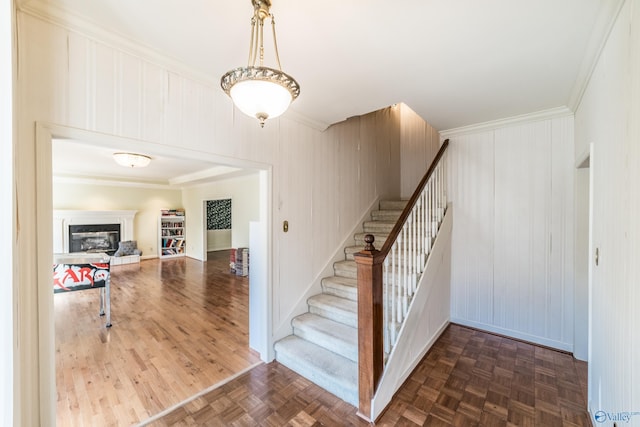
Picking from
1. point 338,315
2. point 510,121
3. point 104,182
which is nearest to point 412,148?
point 510,121

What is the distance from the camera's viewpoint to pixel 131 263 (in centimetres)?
766

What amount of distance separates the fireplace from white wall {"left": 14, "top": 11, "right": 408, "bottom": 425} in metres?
7.48

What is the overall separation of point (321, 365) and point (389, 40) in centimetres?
269

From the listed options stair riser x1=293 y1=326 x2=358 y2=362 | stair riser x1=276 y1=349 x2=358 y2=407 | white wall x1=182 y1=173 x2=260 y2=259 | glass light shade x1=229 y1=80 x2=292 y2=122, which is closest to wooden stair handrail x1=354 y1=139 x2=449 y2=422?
stair riser x1=276 y1=349 x2=358 y2=407

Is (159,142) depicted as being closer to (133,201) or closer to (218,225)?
(133,201)

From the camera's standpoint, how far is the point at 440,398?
7.08 feet

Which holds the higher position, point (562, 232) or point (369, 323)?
point (562, 232)

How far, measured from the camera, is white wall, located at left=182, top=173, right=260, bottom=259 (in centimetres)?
661

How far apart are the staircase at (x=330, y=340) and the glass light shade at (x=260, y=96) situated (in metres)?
2.14

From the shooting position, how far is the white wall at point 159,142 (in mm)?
1382
